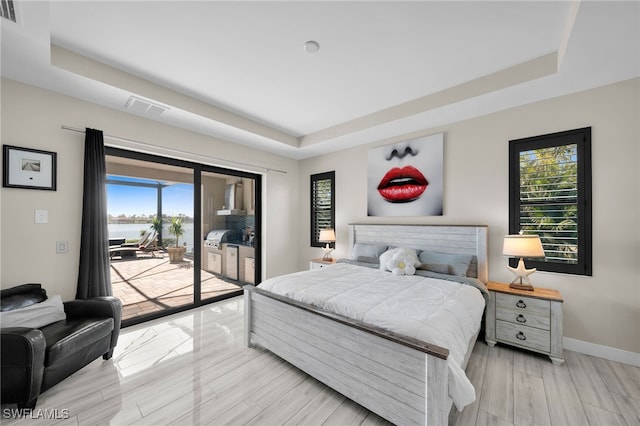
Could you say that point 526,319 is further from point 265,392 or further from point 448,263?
point 265,392

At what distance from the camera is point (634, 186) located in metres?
2.27

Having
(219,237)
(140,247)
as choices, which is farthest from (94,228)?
(219,237)

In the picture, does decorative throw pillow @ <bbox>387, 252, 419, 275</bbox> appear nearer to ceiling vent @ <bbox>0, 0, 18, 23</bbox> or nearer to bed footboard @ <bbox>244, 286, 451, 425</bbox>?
bed footboard @ <bbox>244, 286, 451, 425</bbox>

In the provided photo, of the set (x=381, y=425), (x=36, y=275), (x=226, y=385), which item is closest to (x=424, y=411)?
(x=381, y=425)

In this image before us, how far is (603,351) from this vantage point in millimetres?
2383

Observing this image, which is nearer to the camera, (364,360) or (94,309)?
(364,360)

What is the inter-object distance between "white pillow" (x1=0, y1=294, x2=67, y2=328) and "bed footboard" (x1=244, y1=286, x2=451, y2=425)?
1.77 m

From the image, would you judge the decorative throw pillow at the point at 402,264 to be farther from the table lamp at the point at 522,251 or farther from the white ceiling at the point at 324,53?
the white ceiling at the point at 324,53

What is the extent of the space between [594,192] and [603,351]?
150cm

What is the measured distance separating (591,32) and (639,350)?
8.82ft

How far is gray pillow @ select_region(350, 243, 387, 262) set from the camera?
3.53m

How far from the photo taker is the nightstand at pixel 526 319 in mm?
2305

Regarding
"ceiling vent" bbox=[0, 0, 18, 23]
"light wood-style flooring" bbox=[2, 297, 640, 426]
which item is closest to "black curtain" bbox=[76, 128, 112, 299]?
"light wood-style flooring" bbox=[2, 297, 640, 426]

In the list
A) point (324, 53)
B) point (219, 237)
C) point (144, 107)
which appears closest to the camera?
point (324, 53)
